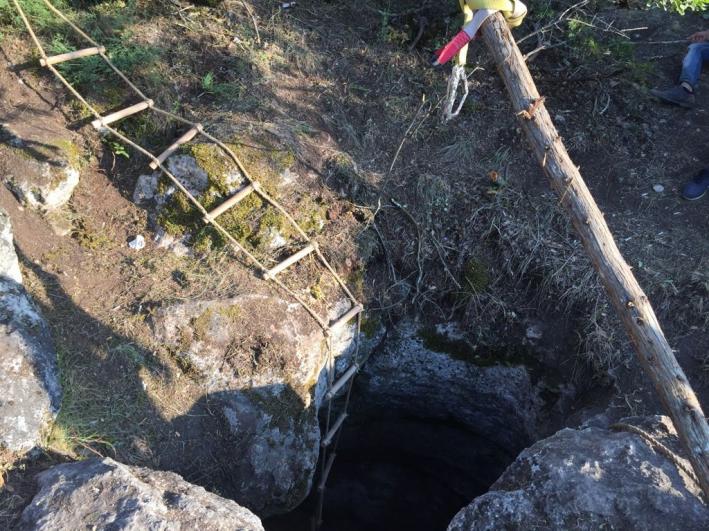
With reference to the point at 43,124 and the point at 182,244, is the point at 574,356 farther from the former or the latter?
the point at 43,124

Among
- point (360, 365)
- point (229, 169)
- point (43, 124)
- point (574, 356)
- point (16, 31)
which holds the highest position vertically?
point (16, 31)

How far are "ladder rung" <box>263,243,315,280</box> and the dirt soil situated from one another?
23cm

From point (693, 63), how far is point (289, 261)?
17.2 ft

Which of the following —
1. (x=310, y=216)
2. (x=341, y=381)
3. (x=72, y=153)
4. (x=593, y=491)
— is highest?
(x=72, y=153)

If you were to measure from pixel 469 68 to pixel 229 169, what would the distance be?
3079 mm

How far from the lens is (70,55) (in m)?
5.05

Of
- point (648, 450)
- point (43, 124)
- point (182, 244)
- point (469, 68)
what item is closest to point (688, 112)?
point (469, 68)

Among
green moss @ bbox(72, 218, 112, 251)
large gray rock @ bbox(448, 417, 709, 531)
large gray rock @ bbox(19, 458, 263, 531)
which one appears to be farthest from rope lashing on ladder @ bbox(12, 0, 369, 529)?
large gray rock @ bbox(448, 417, 709, 531)

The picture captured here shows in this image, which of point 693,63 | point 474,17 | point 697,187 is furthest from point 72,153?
point 693,63

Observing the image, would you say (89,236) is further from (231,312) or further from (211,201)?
(231,312)

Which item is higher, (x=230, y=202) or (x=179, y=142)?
(x=179, y=142)

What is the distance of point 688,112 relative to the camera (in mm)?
6590

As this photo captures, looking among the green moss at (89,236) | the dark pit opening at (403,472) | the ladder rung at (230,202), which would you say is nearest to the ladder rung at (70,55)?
the green moss at (89,236)

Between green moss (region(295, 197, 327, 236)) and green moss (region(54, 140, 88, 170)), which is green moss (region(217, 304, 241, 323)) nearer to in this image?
green moss (region(295, 197, 327, 236))
